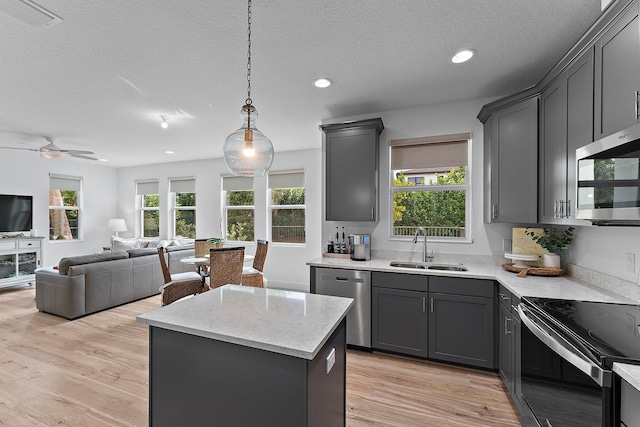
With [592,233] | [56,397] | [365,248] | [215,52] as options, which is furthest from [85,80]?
[592,233]

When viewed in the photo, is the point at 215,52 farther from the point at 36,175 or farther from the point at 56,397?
the point at 36,175

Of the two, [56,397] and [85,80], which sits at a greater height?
[85,80]

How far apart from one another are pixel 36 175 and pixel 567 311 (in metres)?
8.56

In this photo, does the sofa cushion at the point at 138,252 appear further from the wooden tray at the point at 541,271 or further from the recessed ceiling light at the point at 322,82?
the wooden tray at the point at 541,271

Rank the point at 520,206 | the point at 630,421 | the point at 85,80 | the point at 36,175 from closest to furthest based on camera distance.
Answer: the point at 630,421 → the point at 520,206 → the point at 85,80 → the point at 36,175

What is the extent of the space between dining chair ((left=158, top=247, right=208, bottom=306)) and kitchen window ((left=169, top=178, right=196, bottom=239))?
2805mm

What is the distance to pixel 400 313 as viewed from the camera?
9.01 ft

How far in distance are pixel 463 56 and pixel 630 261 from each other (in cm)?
186

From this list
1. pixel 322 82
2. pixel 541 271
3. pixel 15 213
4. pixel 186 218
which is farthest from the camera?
pixel 186 218

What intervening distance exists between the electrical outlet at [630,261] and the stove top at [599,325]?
12.5 inches

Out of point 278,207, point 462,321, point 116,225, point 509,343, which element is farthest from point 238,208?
point 509,343

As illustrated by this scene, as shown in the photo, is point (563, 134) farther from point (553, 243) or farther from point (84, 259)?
point (84, 259)

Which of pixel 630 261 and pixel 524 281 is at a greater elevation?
pixel 630 261

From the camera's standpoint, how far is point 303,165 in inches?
218
